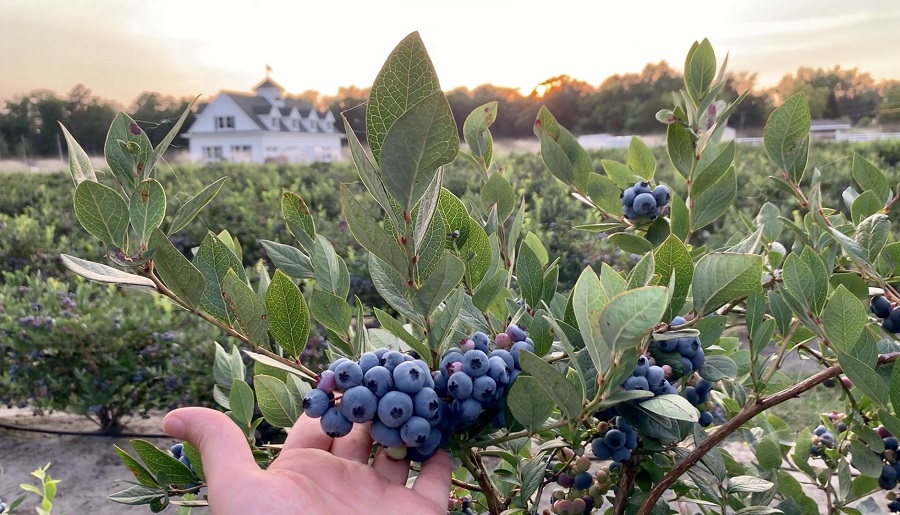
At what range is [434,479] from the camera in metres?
0.58

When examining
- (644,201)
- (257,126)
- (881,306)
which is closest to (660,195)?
(644,201)

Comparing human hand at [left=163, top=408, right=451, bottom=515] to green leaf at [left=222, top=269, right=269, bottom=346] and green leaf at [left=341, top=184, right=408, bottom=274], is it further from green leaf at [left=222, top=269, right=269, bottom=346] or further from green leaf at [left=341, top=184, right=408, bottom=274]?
green leaf at [left=341, top=184, right=408, bottom=274]

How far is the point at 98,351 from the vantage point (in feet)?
9.49

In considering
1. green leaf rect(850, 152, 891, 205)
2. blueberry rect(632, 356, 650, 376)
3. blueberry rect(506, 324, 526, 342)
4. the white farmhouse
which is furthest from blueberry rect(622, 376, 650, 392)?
the white farmhouse

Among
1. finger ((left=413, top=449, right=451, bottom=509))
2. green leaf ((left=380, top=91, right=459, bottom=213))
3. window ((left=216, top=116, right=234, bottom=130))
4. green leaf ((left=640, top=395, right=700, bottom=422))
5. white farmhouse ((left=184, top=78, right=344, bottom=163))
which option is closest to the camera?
green leaf ((left=380, top=91, right=459, bottom=213))

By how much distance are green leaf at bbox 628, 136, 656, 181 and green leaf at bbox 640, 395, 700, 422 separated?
47cm

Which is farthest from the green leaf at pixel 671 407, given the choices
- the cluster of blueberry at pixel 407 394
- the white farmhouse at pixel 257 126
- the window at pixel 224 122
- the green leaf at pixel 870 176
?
the window at pixel 224 122

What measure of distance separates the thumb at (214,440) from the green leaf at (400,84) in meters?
0.33

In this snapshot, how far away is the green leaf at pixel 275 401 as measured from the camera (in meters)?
0.59

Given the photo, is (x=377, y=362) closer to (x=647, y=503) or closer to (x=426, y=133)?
(x=426, y=133)

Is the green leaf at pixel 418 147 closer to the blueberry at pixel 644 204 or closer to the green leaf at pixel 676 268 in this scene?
the green leaf at pixel 676 268

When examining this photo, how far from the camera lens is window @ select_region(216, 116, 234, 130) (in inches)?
954

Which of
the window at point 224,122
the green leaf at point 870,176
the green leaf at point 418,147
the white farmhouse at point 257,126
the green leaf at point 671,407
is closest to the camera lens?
the green leaf at point 418,147

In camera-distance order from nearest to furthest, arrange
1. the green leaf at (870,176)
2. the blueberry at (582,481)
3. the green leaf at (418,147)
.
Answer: the green leaf at (418,147), the blueberry at (582,481), the green leaf at (870,176)
